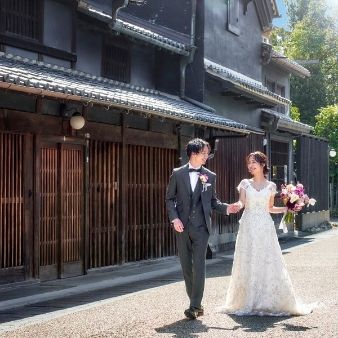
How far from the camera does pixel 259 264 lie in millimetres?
8562

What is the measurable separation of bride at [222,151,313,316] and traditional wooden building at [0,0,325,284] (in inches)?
124

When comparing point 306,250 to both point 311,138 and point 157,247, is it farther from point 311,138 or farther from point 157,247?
point 311,138

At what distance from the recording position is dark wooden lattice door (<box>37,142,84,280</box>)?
11812 mm

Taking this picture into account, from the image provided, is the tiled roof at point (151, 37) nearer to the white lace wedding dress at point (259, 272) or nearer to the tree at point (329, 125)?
the white lace wedding dress at point (259, 272)

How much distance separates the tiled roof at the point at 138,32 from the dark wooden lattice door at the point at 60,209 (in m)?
3.02

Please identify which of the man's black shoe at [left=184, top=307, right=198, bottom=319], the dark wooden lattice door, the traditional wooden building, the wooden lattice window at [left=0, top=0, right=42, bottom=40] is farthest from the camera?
the wooden lattice window at [left=0, top=0, right=42, bottom=40]

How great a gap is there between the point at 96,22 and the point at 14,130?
15.4ft

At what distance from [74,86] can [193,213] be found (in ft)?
12.7

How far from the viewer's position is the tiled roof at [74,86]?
9736mm

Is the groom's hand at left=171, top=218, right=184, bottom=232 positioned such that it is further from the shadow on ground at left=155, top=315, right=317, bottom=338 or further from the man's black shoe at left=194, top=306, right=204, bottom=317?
the shadow on ground at left=155, top=315, right=317, bottom=338

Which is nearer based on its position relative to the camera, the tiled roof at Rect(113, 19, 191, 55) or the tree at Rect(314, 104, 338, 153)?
the tiled roof at Rect(113, 19, 191, 55)

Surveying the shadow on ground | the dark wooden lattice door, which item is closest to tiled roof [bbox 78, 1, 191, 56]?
the dark wooden lattice door

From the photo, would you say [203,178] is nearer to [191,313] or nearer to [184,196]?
[184,196]

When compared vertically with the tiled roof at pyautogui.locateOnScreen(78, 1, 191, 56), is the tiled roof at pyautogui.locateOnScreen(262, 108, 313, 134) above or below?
below
